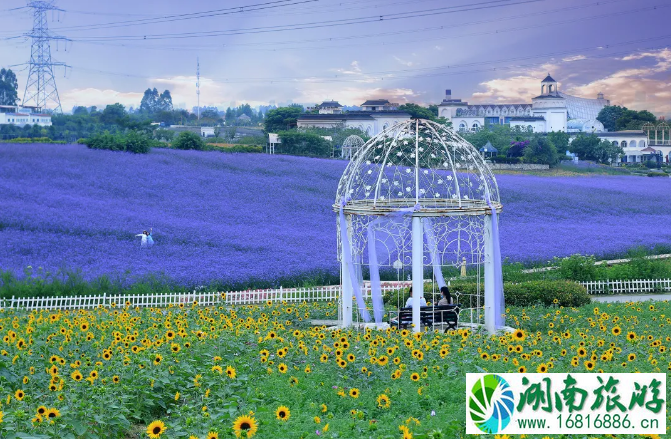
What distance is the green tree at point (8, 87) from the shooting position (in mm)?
121062

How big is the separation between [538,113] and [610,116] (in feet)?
40.1

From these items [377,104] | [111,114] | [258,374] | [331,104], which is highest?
[331,104]

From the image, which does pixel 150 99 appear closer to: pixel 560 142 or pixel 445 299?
pixel 560 142

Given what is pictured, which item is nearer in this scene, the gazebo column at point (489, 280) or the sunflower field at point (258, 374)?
the sunflower field at point (258, 374)

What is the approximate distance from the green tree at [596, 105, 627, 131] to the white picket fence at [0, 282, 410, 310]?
394ft

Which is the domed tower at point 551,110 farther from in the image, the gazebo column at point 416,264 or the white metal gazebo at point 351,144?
the gazebo column at point 416,264

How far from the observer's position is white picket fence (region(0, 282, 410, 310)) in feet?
65.9

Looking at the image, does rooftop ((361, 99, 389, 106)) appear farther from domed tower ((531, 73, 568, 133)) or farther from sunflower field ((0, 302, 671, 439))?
sunflower field ((0, 302, 671, 439))

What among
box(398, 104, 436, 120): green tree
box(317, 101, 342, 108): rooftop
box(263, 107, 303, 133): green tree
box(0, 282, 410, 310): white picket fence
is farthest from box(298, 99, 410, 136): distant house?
box(0, 282, 410, 310): white picket fence

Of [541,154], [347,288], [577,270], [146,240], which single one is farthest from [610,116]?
[347,288]

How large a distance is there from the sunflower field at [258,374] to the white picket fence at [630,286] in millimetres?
10220

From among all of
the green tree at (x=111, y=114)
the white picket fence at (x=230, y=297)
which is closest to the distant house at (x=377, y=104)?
the green tree at (x=111, y=114)

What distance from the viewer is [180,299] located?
20688 millimetres

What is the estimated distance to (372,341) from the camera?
1124 cm
